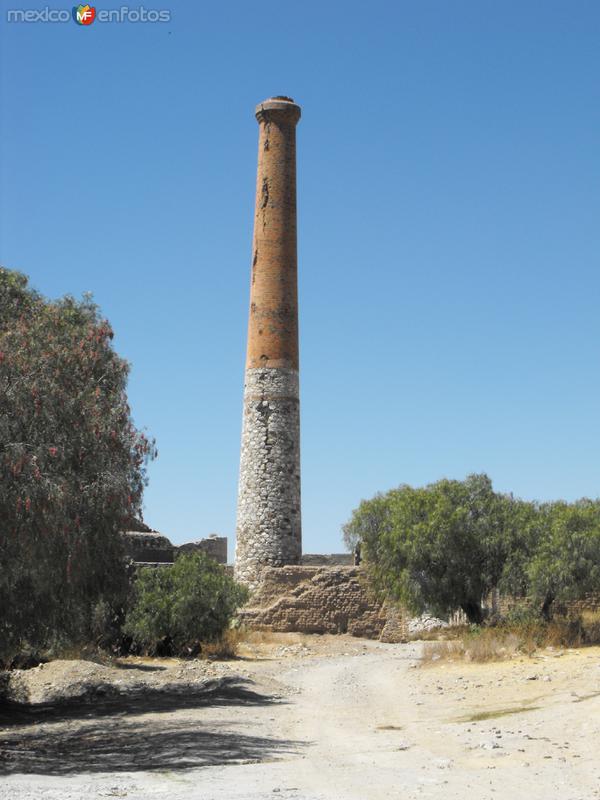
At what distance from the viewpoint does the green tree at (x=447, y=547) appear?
25.1 meters

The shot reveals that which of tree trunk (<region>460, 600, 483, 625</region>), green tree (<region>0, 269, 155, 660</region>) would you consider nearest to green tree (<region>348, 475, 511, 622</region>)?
tree trunk (<region>460, 600, 483, 625</region>)

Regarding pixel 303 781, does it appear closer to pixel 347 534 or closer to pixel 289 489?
pixel 347 534

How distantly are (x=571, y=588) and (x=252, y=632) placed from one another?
11480mm

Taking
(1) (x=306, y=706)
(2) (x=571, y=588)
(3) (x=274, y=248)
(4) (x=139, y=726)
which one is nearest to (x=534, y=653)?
(2) (x=571, y=588)

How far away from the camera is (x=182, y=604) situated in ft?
80.6

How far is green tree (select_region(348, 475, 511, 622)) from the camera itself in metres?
25.1

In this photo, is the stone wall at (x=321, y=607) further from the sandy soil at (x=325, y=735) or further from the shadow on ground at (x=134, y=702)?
the shadow on ground at (x=134, y=702)

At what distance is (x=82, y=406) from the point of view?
44.7 feet

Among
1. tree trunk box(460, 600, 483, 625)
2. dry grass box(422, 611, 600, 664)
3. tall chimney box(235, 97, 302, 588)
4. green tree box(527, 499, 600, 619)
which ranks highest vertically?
tall chimney box(235, 97, 302, 588)

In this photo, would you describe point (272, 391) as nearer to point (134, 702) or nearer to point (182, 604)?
point (182, 604)

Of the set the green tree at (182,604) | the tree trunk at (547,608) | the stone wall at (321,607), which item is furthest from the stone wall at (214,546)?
the tree trunk at (547,608)

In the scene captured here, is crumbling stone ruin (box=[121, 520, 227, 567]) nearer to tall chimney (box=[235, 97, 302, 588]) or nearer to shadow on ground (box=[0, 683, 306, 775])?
tall chimney (box=[235, 97, 302, 588])

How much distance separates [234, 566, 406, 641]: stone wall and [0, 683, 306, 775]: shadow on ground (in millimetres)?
14077

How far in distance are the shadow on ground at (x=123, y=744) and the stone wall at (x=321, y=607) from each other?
14077mm
